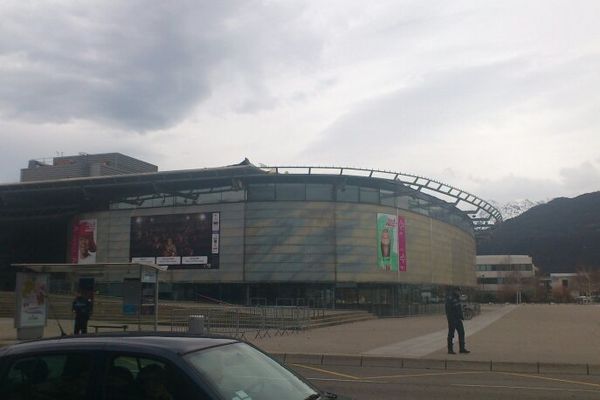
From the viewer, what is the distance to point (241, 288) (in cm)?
4816

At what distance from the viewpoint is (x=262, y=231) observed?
47875mm

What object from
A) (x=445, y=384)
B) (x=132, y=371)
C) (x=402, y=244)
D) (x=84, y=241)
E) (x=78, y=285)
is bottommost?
(x=445, y=384)

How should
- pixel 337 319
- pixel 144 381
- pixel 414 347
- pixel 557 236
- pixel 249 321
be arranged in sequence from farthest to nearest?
1. pixel 557 236
2. pixel 337 319
3. pixel 249 321
4. pixel 414 347
5. pixel 144 381

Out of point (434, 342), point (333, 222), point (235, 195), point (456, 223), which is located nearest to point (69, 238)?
point (235, 195)

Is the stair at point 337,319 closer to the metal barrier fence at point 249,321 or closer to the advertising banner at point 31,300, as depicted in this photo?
the metal barrier fence at point 249,321

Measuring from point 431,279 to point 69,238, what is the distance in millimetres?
33316

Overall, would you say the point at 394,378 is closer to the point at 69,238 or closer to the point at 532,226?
the point at 69,238

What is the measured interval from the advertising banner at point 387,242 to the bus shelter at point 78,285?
3144cm

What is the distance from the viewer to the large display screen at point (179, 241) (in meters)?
48.7

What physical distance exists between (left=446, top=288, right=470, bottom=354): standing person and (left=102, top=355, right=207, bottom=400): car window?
14004 mm

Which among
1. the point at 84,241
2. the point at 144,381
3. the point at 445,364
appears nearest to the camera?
the point at 144,381

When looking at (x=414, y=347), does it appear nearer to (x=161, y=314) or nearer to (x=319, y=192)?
(x=161, y=314)

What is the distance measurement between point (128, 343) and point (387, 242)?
4699cm

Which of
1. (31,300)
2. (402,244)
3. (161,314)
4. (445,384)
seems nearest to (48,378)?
(445,384)
